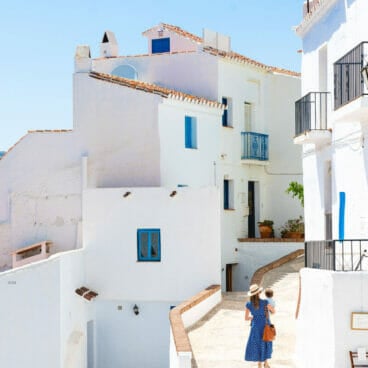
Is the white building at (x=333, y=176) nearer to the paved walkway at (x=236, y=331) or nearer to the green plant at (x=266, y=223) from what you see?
the paved walkway at (x=236, y=331)

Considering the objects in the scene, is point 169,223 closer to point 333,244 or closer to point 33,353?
point 33,353

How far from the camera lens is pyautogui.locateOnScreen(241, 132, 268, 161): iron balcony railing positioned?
31062mm

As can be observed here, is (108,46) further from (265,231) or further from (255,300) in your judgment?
(255,300)

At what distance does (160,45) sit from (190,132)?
19.4 feet

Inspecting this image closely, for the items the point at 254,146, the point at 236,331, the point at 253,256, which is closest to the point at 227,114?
the point at 254,146

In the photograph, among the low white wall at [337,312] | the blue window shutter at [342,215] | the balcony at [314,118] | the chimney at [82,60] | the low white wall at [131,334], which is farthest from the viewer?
the chimney at [82,60]

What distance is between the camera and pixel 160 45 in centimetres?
3216

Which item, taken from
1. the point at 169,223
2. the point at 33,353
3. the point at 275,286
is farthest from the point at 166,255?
the point at 33,353

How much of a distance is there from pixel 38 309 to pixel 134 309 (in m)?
3.55

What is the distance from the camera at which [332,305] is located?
1247cm

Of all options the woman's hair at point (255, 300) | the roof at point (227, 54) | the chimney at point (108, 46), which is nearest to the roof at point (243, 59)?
the roof at point (227, 54)

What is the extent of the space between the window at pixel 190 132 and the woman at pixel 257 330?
45.4ft

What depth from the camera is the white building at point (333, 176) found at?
12430mm

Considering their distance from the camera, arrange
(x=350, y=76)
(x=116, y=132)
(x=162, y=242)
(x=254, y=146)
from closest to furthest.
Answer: (x=350, y=76) < (x=162, y=242) < (x=116, y=132) < (x=254, y=146)
